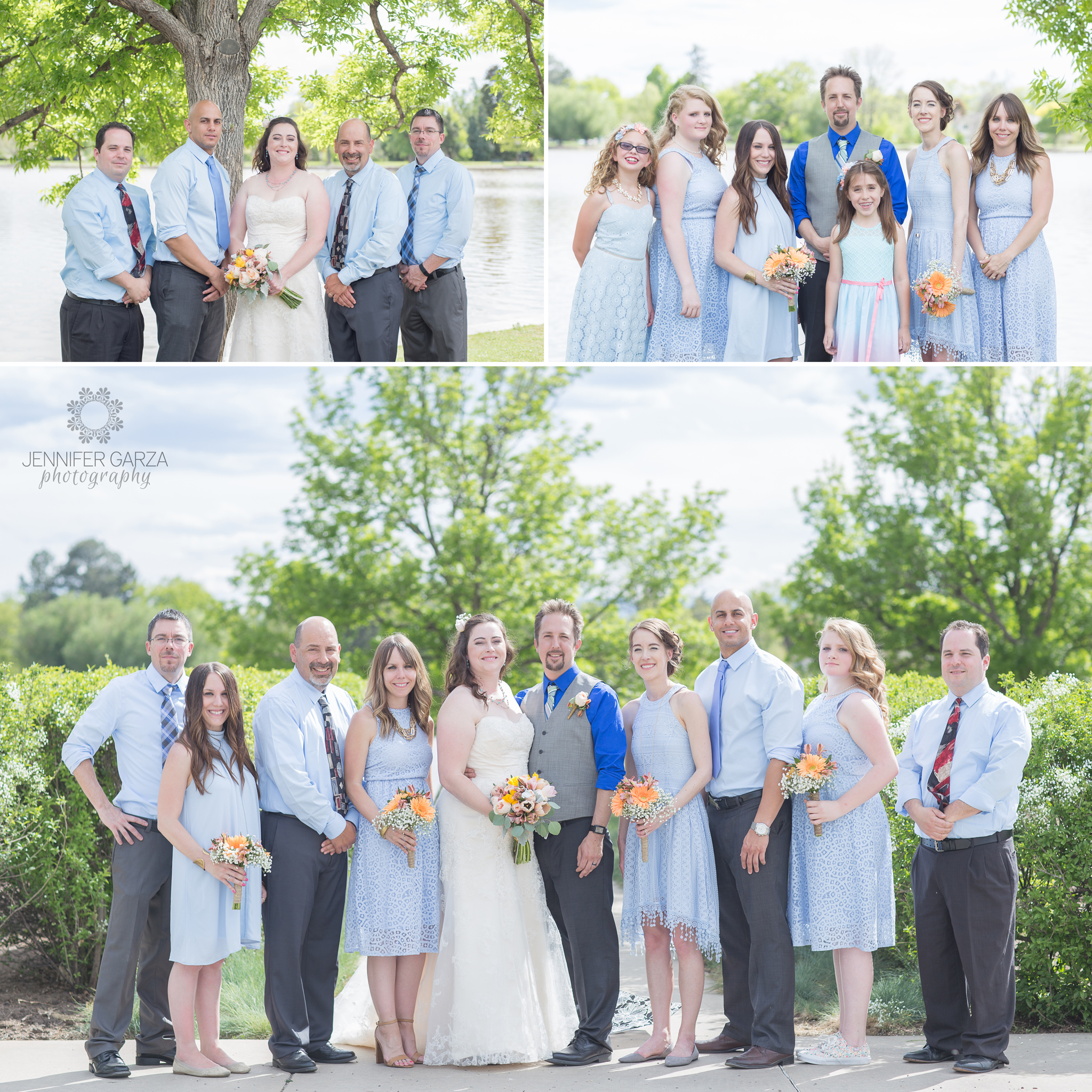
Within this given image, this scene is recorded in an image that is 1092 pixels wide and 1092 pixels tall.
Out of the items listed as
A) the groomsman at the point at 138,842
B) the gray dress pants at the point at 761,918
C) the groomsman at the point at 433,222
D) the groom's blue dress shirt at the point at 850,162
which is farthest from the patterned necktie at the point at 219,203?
the gray dress pants at the point at 761,918

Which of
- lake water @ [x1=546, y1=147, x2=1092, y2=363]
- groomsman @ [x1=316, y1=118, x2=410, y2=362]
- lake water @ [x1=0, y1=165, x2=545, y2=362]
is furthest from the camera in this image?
lake water @ [x1=546, y1=147, x2=1092, y2=363]

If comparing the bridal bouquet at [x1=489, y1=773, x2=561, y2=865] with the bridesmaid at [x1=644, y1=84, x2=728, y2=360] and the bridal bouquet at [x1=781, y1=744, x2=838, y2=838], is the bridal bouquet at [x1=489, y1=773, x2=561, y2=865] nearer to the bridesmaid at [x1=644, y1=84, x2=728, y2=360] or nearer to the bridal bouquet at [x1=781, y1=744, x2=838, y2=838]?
the bridal bouquet at [x1=781, y1=744, x2=838, y2=838]

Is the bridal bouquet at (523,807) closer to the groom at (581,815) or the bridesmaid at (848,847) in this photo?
the groom at (581,815)

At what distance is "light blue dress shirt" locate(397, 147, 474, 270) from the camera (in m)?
7.62

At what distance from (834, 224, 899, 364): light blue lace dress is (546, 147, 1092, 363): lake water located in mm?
5769

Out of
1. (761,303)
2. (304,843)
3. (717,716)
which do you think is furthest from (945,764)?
(761,303)

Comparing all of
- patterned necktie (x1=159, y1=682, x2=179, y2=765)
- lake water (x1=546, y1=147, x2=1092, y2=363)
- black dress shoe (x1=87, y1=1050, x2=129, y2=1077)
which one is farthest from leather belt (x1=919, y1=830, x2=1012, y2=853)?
lake water (x1=546, y1=147, x2=1092, y2=363)

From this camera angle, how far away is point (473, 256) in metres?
14.7

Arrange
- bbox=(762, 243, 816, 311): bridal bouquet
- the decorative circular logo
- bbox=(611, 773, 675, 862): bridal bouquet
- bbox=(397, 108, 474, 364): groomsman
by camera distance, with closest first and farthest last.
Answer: bbox=(611, 773, 675, 862): bridal bouquet < bbox=(762, 243, 816, 311): bridal bouquet < bbox=(397, 108, 474, 364): groomsman < the decorative circular logo

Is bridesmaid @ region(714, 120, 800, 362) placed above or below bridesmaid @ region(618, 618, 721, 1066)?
above

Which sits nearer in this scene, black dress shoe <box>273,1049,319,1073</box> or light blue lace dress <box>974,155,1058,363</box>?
black dress shoe <box>273,1049,319,1073</box>

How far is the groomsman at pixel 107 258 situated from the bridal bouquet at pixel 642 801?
14.7ft

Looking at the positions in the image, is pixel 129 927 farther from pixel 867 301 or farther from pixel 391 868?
pixel 867 301

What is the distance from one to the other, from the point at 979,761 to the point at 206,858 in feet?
10.8
